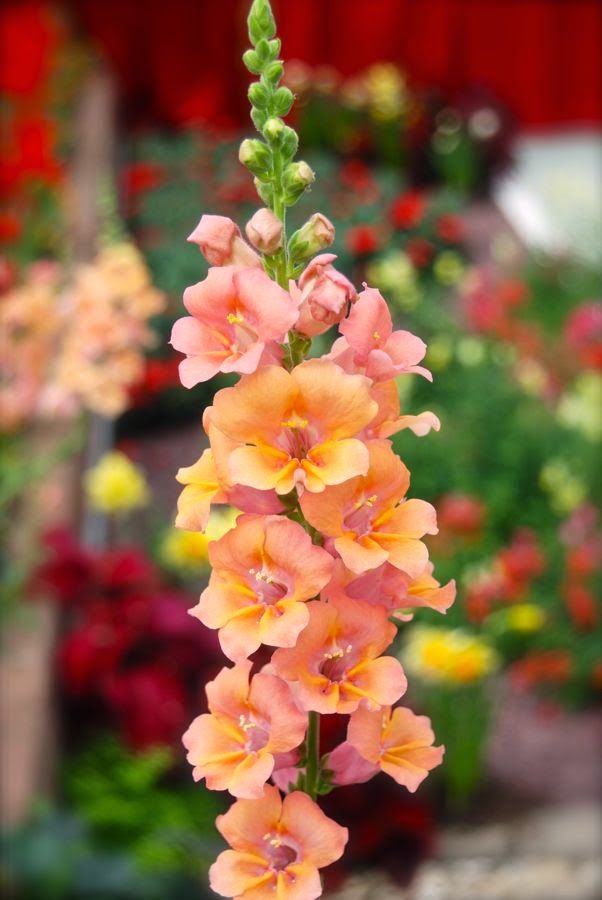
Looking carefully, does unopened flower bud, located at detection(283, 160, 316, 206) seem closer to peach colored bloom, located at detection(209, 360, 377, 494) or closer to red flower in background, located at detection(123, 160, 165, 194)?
peach colored bloom, located at detection(209, 360, 377, 494)

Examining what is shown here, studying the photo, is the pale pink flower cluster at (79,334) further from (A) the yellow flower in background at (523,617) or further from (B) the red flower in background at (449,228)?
(B) the red flower in background at (449,228)

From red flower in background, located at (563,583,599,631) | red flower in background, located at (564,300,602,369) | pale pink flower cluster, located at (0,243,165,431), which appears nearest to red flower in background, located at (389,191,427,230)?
red flower in background, located at (564,300,602,369)

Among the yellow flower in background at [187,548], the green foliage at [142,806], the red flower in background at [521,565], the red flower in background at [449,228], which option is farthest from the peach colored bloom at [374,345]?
the red flower in background at [449,228]

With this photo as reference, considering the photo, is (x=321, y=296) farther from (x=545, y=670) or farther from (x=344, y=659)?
(x=545, y=670)

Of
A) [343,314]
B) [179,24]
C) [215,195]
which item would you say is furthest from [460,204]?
[343,314]

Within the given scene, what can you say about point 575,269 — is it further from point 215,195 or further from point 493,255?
point 215,195
